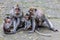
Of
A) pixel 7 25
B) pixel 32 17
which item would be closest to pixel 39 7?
pixel 32 17

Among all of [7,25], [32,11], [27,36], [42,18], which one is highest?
[32,11]

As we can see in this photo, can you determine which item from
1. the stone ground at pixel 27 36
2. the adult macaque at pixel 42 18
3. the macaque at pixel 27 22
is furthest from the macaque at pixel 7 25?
the adult macaque at pixel 42 18

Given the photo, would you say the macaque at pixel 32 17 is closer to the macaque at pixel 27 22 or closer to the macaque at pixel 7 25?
the macaque at pixel 27 22

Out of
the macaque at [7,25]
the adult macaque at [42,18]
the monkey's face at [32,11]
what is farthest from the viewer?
the adult macaque at [42,18]

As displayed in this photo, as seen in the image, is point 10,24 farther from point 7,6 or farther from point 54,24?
point 7,6

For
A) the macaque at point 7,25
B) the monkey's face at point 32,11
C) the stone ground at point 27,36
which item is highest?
the monkey's face at point 32,11

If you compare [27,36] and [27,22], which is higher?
[27,22]

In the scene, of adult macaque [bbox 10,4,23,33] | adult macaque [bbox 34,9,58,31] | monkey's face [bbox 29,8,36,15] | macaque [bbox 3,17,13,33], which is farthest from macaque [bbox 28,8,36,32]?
macaque [bbox 3,17,13,33]

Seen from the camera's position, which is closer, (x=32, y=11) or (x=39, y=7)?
(x=32, y=11)

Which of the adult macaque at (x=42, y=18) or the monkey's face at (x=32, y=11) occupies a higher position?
the monkey's face at (x=32, y=11)

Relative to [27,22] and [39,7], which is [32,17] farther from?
[39,7]

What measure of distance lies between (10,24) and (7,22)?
124mm

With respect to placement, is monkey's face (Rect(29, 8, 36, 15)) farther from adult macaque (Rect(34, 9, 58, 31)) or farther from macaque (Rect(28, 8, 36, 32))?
adult macaque (Rect(34, 9, 58, 31))

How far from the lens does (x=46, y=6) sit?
7305mm
